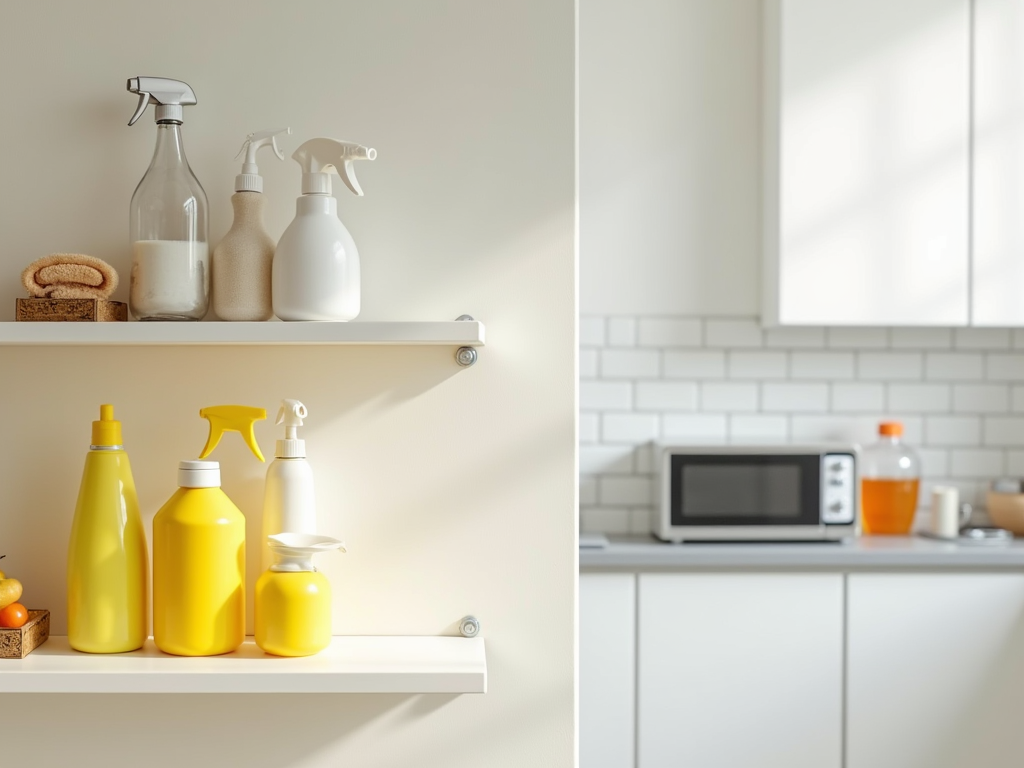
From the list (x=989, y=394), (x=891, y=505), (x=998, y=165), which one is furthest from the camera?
(x=989, y=394)

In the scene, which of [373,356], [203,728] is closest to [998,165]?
[373,356]

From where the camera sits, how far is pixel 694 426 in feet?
8.63

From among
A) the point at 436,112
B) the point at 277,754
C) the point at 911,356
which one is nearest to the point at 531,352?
the point at 436,112

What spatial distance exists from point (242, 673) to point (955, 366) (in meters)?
2.31

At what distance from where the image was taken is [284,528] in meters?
1.09

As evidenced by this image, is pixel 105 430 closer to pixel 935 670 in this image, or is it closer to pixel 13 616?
pixel 13 616

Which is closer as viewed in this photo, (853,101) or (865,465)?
(853,101)

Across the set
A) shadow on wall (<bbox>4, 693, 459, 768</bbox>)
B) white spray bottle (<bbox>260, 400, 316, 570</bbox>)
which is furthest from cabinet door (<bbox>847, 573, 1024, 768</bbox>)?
white spray bottle (<bbox>260, 400, 316, 570</bbox>)

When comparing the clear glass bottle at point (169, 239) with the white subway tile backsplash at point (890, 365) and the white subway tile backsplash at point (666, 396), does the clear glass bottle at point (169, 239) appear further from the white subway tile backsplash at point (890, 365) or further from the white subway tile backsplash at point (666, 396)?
the white subway tile backsplash at point (890, 365)

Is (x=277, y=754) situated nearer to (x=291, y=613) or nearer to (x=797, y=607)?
(x=291, y=613)

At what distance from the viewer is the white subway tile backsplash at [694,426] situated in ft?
8.61

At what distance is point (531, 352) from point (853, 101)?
64.5 inches

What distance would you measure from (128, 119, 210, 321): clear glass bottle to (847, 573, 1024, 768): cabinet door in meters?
1.76

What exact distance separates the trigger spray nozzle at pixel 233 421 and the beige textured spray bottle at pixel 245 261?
0.11 metres
